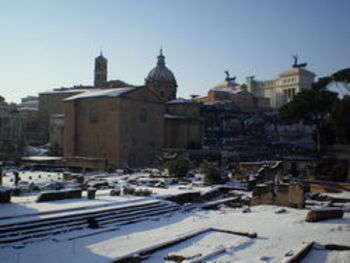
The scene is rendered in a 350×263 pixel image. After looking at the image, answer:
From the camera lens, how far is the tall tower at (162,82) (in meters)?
50.8

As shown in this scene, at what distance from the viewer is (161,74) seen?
51469mm

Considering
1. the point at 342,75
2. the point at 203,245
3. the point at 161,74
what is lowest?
the point at 203,245

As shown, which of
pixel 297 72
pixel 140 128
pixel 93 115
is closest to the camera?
pixel 93 115

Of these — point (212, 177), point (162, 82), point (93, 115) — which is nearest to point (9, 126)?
point (93, 115)

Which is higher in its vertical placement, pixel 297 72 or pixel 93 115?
pixel 297 72

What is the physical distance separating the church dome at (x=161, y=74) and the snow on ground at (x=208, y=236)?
36.7 meters

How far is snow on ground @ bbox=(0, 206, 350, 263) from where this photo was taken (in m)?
9.49

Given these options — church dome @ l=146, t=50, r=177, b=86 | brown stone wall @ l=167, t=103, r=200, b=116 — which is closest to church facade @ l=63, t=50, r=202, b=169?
brown stone wall @ l=167, t=103, r=200, b=116

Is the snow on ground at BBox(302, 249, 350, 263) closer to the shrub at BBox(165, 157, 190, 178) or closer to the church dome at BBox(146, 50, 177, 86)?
the shrub at BBox(165, 157, 190, 178)

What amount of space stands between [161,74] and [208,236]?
41129mm

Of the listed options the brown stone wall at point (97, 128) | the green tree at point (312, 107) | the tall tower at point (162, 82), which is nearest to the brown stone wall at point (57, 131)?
the brown stone wall at point (97, 128)

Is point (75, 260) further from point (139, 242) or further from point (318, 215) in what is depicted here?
point (318, 215)

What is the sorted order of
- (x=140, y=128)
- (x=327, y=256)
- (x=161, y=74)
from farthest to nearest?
(x=161, y=74) < (x=140, y=128) < (x=327, y=256)

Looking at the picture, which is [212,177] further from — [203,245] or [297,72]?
[297,72]
